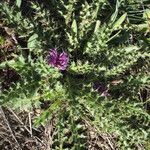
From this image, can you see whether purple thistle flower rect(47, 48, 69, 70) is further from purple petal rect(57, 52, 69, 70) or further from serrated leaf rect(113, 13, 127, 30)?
serrated leaf rect(113, 13, 127, 30)

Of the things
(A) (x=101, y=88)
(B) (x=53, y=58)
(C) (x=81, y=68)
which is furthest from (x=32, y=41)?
(A) (x=101, y=88)

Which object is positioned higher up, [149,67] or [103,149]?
[149,67]

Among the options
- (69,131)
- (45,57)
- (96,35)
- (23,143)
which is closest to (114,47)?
(96,35)

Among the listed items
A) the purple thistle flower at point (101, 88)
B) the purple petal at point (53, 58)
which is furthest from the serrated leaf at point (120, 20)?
the purple petal at point (53, 58)

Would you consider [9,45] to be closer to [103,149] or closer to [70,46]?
[70,46]

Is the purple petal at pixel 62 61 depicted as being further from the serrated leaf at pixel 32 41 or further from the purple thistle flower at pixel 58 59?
the serrated leaf at pixel 32 41

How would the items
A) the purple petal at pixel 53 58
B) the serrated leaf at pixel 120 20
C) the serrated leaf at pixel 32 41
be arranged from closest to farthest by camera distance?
the purple petal at pixel 53 58, the serrated leaf at pixel 32 41, the serrated leaf at pixel 120 20

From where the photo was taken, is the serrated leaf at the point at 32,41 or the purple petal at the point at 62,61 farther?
the serrated leaf at the point at 32,41
